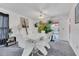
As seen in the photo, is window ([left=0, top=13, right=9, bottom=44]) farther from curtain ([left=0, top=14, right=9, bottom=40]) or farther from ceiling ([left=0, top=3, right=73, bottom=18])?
ceiling ([left=0, top=3, right=73, bottom=18])

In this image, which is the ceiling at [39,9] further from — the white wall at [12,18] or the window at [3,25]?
the window at [3,25]

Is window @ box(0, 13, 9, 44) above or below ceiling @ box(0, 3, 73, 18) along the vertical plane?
below

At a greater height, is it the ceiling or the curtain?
the ceiling

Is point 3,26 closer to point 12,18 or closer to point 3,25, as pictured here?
point 3,25

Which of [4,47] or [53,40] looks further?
[53,40]

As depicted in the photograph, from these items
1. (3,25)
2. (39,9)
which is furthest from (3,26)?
(39,9)

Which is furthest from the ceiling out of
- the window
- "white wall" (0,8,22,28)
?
the window

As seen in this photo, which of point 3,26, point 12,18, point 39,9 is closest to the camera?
point 12,18

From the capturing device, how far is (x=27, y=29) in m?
4.11

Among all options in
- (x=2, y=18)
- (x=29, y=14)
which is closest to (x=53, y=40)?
(x=29, y=14)

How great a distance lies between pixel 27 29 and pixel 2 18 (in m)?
1.00

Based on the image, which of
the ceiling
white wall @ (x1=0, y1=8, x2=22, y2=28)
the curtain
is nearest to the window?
the curtain

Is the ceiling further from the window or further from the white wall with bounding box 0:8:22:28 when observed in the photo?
the window

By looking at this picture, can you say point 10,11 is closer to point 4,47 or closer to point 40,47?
point 4,47
